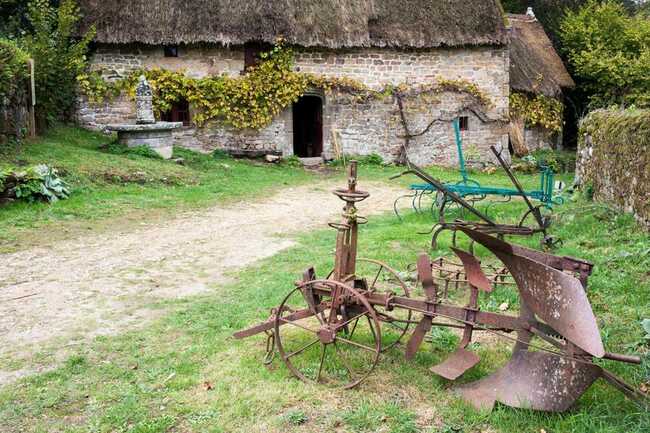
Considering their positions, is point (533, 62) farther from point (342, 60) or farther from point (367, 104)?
point (342, 60)

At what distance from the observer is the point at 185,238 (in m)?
8.75

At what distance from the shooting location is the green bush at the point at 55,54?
13.9m

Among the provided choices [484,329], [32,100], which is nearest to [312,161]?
[32,100]

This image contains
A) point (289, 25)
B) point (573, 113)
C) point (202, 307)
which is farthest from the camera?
point (573, 113)

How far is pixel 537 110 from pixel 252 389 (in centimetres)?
1857

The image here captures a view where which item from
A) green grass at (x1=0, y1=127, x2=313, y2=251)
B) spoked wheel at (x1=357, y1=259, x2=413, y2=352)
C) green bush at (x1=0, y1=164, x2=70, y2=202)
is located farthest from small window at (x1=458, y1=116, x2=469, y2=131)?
spoked wheel at (x1=357, y1=259, x2=413, y2=352)

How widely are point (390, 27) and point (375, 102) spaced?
2.20 meters

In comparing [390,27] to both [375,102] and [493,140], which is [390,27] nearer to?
[375,102]

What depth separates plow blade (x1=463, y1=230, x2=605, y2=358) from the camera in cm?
329

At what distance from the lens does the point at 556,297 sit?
3.50 m

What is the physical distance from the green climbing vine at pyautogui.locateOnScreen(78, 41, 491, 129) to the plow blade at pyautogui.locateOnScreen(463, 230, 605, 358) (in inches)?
534

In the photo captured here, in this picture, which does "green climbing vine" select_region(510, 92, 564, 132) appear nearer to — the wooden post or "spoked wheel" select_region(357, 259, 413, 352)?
the wooden post

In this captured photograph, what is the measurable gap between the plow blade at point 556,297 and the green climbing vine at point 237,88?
44.5ft

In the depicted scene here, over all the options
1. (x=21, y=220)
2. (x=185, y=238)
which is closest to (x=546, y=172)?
(x=185, y=238)
